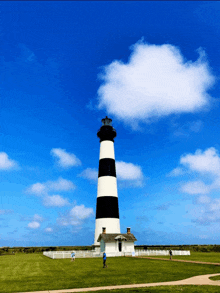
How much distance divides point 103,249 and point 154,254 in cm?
836

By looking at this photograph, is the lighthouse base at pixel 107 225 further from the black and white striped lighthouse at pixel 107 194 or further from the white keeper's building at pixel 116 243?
the white keeper's building at pixel 116 243

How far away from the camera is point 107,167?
46219mm

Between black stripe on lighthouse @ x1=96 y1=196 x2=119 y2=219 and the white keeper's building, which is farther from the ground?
black stripe on lighthouse @ x1=96 y1=196 x2=119 y2=219

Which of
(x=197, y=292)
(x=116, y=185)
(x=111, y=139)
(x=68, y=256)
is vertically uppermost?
(x=111, y=139)

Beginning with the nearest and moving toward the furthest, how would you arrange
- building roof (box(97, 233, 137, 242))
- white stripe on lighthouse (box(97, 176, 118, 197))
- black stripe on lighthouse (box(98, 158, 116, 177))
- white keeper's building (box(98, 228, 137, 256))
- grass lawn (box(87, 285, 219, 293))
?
grass lawn (box(87, 285, 219, 293)), white keeper's building (box(98, 228, 137, 256)), building roof (box(97, 233, 137, 242)), white stripe on lighthouse (box(97, 176, 118, 197)), black stripe on lighthouse (box(98, 158, 116, 177))

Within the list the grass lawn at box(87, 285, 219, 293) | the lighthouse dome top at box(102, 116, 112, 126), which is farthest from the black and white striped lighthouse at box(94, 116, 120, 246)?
Result: the grass lawn at box(87, 285, 219, 293)

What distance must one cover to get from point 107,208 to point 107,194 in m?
2.30

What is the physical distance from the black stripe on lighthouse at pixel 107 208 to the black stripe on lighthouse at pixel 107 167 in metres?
4.12

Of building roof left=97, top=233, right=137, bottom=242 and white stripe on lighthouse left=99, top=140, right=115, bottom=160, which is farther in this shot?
white stripe on lighthouse left=99, top=140, right=115, bottom=160

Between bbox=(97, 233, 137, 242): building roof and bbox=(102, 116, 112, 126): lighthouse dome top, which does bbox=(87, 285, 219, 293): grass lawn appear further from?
bbox=(102, 116, 112, 126): lighthouse dome top

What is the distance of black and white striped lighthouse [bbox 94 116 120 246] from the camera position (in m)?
43.8

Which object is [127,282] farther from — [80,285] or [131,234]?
[131,234]

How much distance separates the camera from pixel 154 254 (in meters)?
42.8

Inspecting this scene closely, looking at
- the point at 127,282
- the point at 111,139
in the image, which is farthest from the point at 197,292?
the point at 111,139
